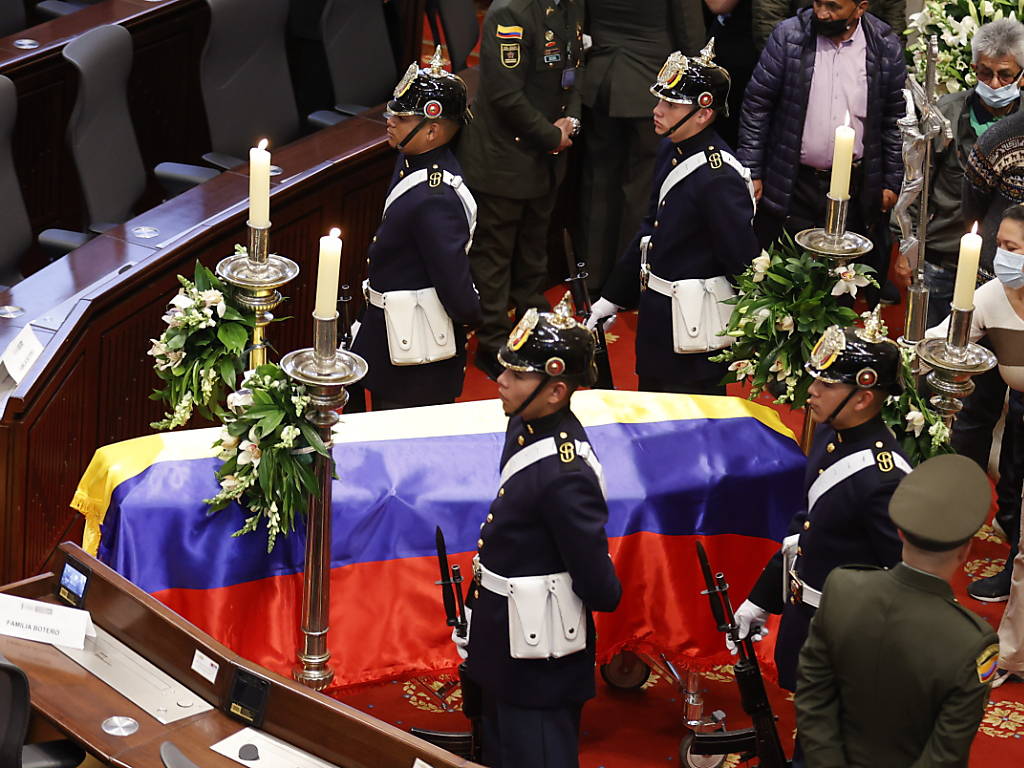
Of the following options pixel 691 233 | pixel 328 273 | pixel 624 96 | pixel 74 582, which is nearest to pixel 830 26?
pixel 624 96

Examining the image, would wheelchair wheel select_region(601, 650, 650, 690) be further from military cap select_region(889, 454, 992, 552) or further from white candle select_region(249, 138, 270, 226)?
white candle select_region(249, 138, 270, 226)

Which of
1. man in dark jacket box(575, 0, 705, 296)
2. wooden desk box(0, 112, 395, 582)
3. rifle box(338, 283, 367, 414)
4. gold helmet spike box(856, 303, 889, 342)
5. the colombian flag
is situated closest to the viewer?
gold helmet spike box(856, 303, 889, 342)

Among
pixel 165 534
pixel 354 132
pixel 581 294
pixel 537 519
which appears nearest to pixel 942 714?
pixel 537 519

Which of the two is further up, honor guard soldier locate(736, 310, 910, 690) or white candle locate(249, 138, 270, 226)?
white candle locate(249, 138, 270, 226)

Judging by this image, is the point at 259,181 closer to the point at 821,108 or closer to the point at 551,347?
the point at 551,347

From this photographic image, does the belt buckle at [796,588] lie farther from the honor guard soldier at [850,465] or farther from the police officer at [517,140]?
the police officer at [517,140]

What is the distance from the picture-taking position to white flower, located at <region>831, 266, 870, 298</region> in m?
3.66

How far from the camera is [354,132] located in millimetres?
5531

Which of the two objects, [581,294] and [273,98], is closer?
[581,294]

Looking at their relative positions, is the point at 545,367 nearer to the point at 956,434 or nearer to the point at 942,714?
the point at 942,714

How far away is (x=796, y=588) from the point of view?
328 cm

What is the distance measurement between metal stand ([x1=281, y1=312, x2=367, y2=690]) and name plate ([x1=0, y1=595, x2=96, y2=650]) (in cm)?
44

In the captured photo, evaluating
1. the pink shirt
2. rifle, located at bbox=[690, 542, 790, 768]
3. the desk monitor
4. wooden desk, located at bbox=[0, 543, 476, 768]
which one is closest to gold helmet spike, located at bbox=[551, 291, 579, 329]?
rifle, located at bbox=[690, 542, 790, 768]

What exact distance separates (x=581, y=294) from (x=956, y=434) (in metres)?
1.35
